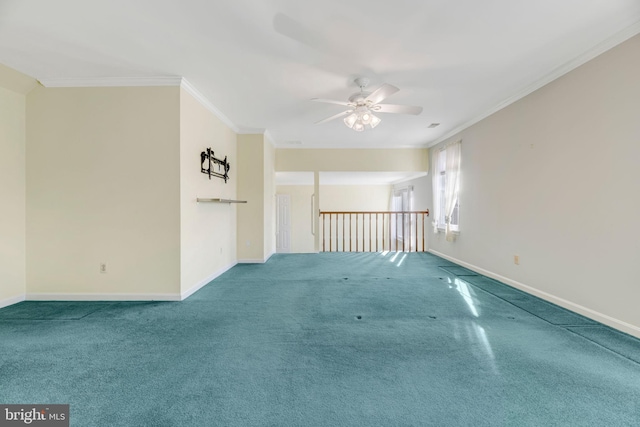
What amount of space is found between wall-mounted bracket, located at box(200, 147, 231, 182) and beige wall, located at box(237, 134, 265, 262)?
22.6 inches

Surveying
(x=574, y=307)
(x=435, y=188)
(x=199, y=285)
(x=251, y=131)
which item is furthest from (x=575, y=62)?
(x=199, y=285)

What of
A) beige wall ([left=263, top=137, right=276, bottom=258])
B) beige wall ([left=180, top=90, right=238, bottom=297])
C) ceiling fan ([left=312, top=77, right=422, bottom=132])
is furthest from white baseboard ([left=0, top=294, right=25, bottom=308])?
ceiling fan ([left=312, top=77, right=422, bottom=132])

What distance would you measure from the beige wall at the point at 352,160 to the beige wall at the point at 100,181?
3.34 m

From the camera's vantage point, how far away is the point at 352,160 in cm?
629

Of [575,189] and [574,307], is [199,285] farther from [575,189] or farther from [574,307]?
[575,189]

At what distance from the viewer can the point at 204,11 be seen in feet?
6.38

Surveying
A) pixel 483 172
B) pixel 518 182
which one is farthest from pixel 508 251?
pixel 483 172

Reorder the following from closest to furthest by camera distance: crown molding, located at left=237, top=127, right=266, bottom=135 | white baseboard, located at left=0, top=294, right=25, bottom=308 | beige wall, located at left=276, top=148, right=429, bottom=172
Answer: white baseboard, located at left=0, top=294, right=25, bottom=308 → crown molding, located at left=237, top=127, right=266, bottom=135 → beige wall, located at left=276, top=148, right=429, bottom=172

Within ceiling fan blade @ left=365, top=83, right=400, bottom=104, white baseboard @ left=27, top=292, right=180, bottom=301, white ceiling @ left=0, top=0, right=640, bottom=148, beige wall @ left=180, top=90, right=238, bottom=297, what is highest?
white ceiling @ left=0, top=0, right=640, bottom=148

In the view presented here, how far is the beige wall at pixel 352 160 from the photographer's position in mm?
6230

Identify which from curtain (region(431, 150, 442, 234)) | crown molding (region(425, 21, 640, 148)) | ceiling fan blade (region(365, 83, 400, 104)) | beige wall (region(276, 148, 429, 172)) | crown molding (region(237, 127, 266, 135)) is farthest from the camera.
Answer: beige wall (region(276, 148, 429, 172))

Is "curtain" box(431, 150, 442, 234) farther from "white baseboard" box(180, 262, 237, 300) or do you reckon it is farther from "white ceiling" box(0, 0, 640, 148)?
"white baseboard" box(180, 262, 237, 300)

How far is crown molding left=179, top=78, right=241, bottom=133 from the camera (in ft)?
10.1

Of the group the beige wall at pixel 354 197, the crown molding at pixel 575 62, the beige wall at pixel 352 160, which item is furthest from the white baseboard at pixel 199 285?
the beige wall at pixel 354 197
